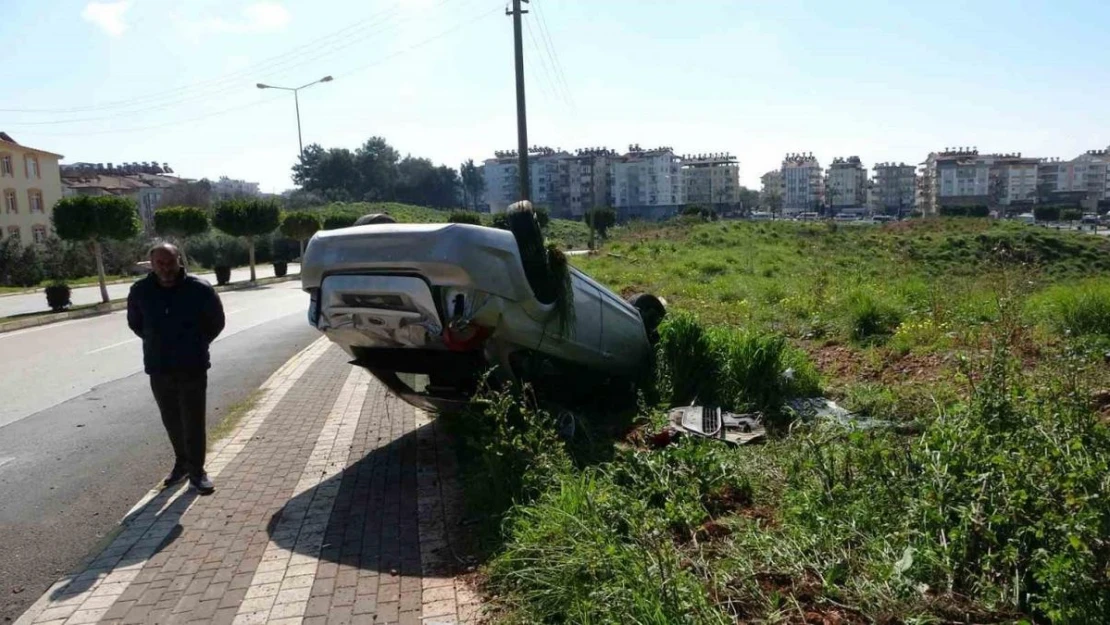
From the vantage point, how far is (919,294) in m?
11.6

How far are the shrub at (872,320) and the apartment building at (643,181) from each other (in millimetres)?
127286

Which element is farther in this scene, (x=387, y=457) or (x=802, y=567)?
(x=387, y=457)

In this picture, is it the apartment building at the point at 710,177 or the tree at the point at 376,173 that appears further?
the apartment building at the point at 710,177

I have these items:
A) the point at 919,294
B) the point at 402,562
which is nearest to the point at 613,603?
the point at 402,562

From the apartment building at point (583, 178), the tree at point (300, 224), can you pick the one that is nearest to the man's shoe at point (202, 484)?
the tree at point (300, 224)

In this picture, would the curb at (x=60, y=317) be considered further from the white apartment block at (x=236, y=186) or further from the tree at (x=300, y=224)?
the white apartment block at (x=236, y=186)

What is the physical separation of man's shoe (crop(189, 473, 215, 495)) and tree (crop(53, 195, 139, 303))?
23471 mm

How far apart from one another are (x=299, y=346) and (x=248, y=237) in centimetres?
2660

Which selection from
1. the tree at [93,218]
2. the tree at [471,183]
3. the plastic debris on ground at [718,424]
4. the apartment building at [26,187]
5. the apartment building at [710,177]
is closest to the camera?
the plastic debris on ground at [718,424]

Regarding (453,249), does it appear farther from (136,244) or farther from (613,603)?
(136,244)

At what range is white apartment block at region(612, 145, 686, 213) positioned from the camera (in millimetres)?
138875

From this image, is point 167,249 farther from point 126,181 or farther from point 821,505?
point 126,181

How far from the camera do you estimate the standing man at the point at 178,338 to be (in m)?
5.69

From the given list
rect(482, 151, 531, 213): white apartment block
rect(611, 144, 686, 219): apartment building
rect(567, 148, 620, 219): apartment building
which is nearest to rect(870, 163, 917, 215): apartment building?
rect(611, 144, 686, 219): apartment building
